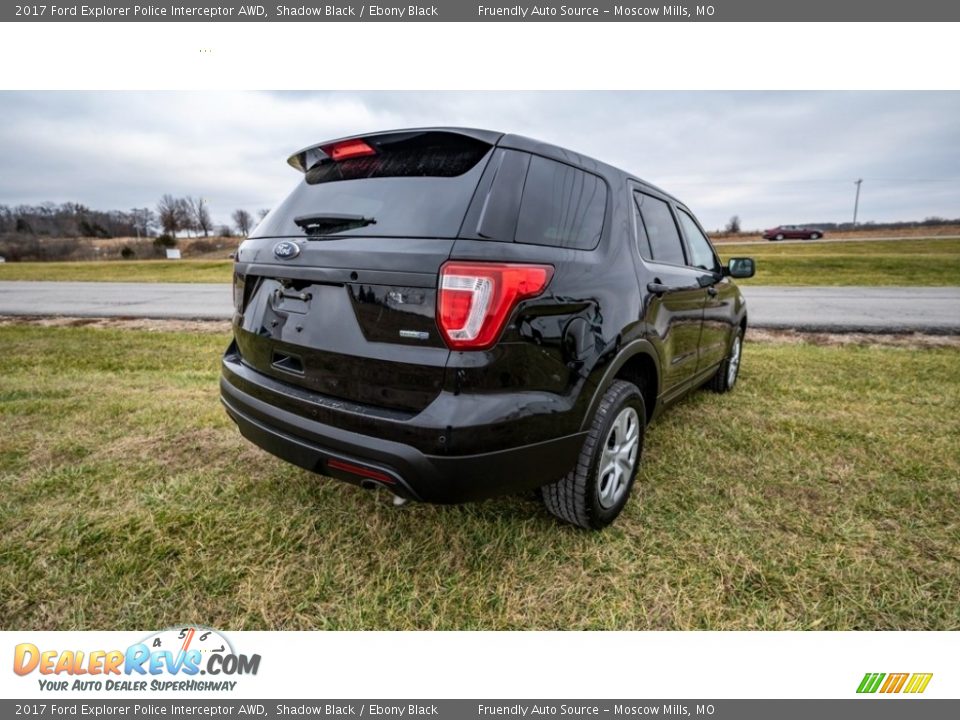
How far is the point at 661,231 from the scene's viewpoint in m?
3.01

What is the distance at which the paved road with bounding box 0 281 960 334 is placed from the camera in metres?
8.16

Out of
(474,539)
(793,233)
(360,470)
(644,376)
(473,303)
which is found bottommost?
(474,539)

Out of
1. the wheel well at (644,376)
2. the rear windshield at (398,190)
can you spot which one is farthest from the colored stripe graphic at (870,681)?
the rear windshield at (398,190)

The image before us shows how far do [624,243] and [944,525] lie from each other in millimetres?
2146

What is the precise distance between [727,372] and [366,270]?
12.6ft

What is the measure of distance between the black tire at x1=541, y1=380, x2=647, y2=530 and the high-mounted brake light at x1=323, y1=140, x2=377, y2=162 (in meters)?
1.52

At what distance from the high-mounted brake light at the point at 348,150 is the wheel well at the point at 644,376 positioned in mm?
1563

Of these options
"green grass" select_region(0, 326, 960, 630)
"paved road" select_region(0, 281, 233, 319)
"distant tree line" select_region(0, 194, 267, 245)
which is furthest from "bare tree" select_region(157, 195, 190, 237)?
"green grass" select_region(0, 326, 960, 630)

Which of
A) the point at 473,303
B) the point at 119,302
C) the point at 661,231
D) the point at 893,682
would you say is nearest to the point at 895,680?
the point at 893,682

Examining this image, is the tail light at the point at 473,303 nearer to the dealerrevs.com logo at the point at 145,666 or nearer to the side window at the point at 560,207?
the side window at the point at 560,207

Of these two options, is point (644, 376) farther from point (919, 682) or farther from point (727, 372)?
point (727, 372)

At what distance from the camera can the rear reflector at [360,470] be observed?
5.66 ft

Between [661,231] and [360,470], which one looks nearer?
[360,470]

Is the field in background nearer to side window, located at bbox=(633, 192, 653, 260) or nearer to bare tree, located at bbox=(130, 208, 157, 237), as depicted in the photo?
side window, located at bbox=(633, 192, 653, 260)
